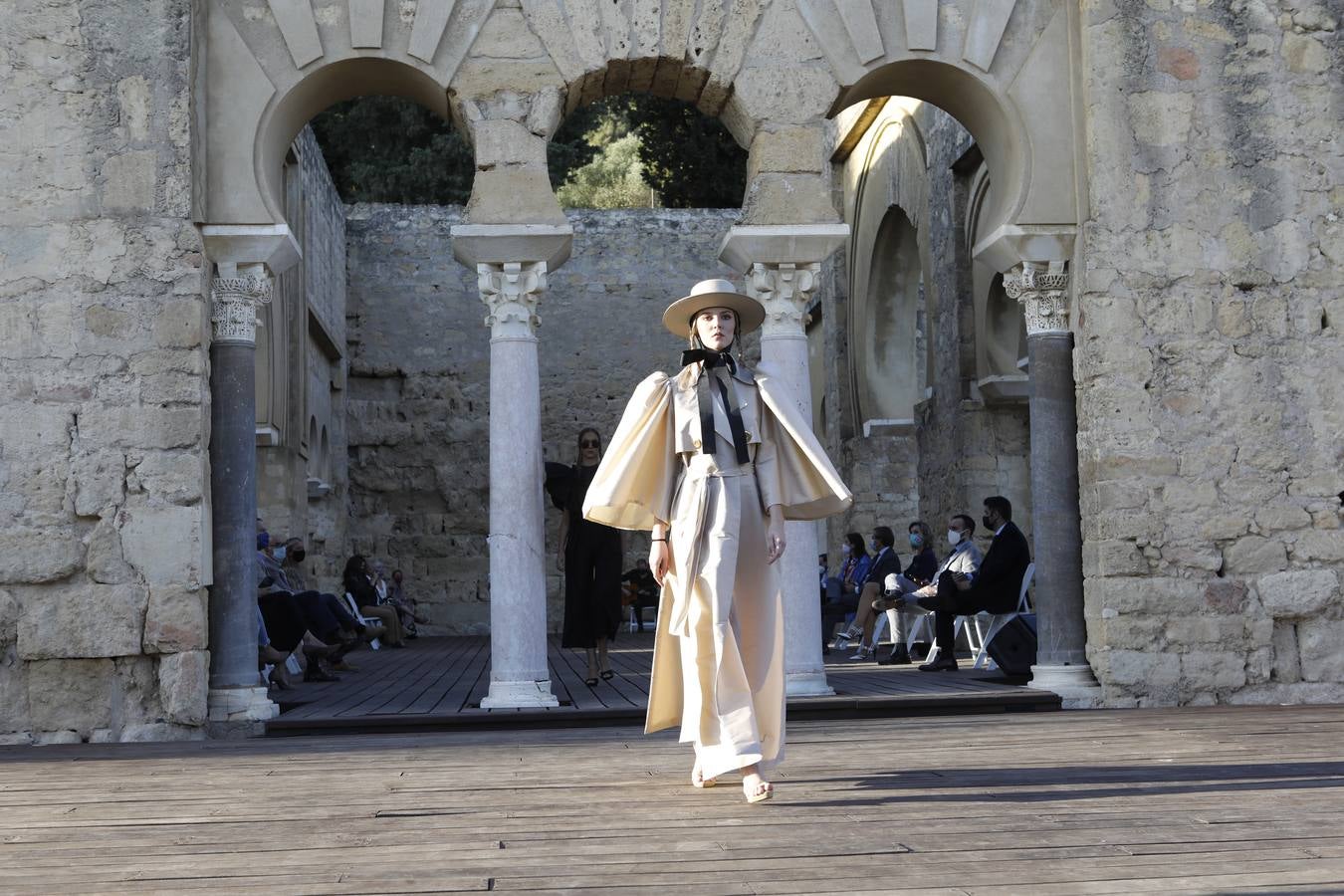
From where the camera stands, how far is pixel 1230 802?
A: 4797mm

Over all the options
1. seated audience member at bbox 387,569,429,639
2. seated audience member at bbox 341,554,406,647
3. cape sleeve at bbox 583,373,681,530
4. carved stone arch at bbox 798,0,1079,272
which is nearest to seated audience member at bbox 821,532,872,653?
seated audience member at bbox 341,554,406,647

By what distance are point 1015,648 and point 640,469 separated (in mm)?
4340

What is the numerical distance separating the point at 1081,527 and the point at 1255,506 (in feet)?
3.05

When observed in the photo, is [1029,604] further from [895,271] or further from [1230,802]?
[895,271]

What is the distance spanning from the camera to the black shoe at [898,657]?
11633 millimetres

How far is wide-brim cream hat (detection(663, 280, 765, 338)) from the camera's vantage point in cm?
541

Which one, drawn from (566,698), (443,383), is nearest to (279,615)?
(566,698)

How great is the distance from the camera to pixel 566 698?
29.3 ft

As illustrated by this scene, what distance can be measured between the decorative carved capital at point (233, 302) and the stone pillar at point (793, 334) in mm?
2562

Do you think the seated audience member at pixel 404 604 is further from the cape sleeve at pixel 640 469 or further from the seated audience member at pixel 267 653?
the cape sleeve at pixel 640 469

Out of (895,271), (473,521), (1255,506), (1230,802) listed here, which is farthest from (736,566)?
(473,521)

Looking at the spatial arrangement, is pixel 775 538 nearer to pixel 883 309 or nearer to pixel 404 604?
pixel 883 309

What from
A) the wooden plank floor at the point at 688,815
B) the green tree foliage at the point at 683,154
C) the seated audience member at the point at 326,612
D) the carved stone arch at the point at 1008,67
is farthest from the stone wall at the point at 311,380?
the green tree foliage at the point at 683,154

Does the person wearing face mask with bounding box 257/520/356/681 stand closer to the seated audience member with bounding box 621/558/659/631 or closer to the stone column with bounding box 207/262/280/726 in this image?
the stone column with bounding box 207/262/280/726
